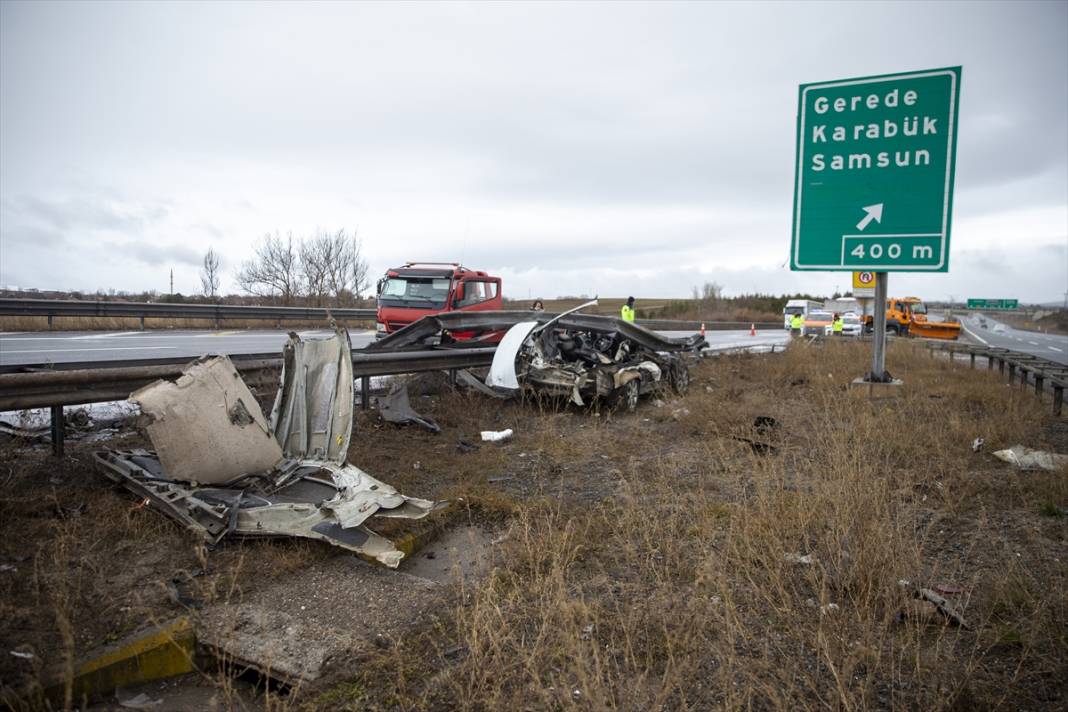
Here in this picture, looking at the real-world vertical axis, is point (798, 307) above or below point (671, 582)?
above

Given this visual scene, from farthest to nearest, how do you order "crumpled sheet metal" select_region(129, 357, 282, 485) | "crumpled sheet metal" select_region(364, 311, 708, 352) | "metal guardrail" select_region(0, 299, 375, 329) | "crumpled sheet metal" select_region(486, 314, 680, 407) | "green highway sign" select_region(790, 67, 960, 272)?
"metal guardrail" select_region(0, 299, 375, 329) → "crumpled sheet metal" select_region(364, 311, 708, 352) → "crumpled sheet metal" select_region(486, 314, 680, 407) → "green highway sign" select_region(790, 67, 960, 272) → "crumpled sheet metal" select_region(129, 357, 282, 485)

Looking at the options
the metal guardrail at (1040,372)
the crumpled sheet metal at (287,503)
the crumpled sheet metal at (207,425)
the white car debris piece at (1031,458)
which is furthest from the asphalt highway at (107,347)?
the metal guardrail at (1040,372)

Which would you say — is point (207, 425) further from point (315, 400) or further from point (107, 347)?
point (107, 347)

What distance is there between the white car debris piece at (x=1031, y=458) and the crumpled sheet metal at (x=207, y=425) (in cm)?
621

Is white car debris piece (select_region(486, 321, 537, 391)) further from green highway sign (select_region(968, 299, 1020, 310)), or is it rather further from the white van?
green highway sign (select_region(968, 299, 1020, 310))

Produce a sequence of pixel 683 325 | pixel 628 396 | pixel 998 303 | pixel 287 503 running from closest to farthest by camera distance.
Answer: pixel 287 503, pixel 628 396, pixel 683 325, pixel 998 303

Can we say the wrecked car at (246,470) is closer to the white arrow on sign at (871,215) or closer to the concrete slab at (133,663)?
the concrete slab at (133,663)

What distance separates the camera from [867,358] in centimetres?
1523

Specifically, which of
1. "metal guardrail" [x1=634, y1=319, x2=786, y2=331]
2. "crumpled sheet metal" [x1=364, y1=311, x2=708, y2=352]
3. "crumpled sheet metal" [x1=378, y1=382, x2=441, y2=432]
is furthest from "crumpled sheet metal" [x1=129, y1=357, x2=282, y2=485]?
"metal guardrail" [x1=634, y1=319, x2=786, y2=331]

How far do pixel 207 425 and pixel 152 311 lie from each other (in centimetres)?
1702

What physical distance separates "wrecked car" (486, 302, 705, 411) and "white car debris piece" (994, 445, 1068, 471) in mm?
4241

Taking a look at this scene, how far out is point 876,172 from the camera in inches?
325

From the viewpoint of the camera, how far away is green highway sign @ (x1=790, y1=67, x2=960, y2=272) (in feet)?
26.1

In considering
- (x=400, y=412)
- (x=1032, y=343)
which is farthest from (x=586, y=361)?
(x=1032, y=343)
